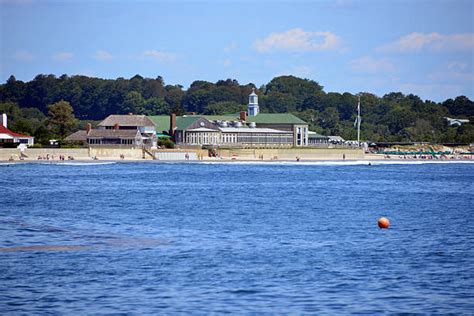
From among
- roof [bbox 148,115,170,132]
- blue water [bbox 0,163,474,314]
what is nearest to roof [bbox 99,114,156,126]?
roof [bbox 148,115,170,132]

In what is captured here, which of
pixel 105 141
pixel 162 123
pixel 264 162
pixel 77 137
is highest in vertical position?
pixel 162 123

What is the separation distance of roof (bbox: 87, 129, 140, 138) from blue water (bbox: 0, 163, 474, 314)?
81.5 metres

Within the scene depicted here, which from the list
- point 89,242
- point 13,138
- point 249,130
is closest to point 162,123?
point 249,130

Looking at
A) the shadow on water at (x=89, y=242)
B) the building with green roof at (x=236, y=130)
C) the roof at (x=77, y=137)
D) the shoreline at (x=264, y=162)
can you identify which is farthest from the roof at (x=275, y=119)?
the shadow on water at (x=89, y=242)

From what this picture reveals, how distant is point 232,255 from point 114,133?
117461mm

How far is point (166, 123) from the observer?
170 m

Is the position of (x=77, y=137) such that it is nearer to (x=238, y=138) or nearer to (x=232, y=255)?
(x=238, y=138)

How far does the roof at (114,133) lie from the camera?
494ft

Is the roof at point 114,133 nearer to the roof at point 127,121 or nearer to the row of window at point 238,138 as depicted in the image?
the roof at point 127,121

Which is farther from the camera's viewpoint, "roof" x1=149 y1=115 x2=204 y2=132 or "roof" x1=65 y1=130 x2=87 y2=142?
"roof" x1=149 y1=115 x2=204 y2=132

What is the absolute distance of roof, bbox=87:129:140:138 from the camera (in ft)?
494

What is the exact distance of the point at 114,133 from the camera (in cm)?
15200

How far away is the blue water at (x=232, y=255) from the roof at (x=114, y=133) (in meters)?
81.5

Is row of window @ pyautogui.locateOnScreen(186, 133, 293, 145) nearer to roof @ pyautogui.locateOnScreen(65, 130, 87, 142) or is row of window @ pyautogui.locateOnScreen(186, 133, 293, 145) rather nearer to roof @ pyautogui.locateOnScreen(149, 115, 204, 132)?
roof @ pyautogui.locateOnScreen(149, 115, 204, 132)
